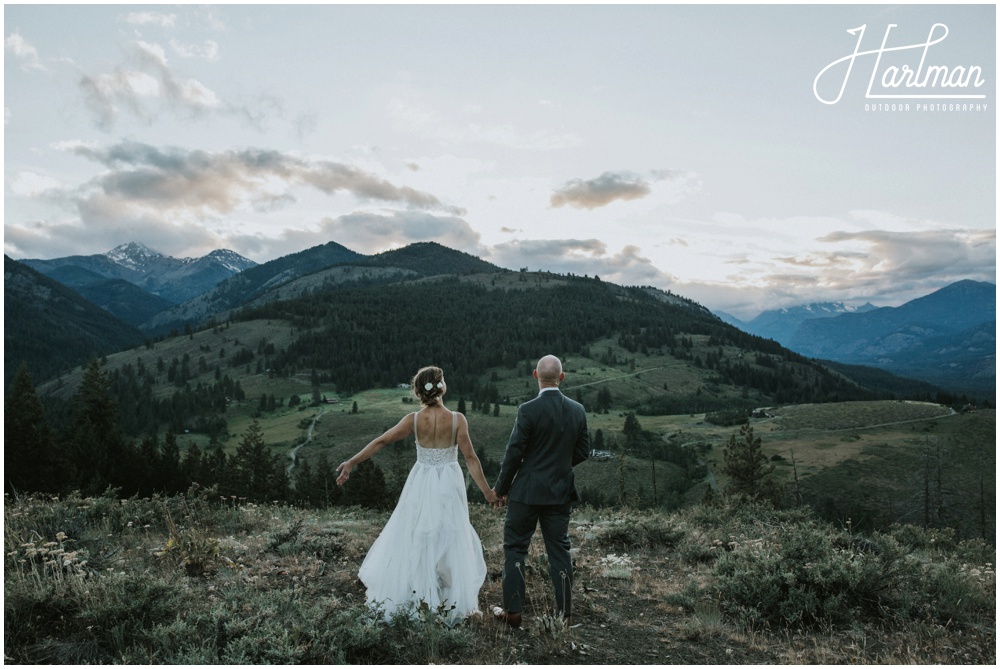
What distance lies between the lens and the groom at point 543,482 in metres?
6.60

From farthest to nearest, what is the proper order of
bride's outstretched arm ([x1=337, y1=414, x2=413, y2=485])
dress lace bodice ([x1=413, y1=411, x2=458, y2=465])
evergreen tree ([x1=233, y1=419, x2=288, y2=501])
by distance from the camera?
evergreen tree ([x1=233, y1=419, x2=288, y2=501]) < dress lace bodice ([x1=413, y1=411, x2=458, y2=465]) < bride's outstretched arm ([x1=337, y1=414, x2=413, y2=485])

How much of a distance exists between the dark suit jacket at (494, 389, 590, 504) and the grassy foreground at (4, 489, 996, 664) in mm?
1472

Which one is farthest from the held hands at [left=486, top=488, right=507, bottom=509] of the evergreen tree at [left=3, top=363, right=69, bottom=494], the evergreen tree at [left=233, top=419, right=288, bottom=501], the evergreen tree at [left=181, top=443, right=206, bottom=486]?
the evergreen tree at [left=233, top=419, right=288, bottom=501]

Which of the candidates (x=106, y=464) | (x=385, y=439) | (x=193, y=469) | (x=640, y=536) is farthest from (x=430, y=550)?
(x=193, y=469)

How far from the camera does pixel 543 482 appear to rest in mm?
6598

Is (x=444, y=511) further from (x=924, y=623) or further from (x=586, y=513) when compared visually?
(x=586, y=513)

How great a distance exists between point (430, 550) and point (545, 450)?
1996 mm

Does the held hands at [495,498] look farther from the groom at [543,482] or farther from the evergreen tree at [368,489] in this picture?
the evergreen tree at [368,489]

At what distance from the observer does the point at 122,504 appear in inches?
453

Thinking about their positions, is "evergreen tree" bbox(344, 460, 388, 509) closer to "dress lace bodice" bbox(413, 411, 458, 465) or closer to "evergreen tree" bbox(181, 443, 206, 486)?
"evergreen tree" bbox(181, 443, 206, 486)

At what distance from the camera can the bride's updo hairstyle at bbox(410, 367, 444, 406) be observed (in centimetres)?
688

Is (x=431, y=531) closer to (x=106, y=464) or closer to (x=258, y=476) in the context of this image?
(x=106, y=464)

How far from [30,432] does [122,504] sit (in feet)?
86.8

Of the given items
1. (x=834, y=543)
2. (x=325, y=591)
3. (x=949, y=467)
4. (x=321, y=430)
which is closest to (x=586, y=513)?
(x=834, y=543)
